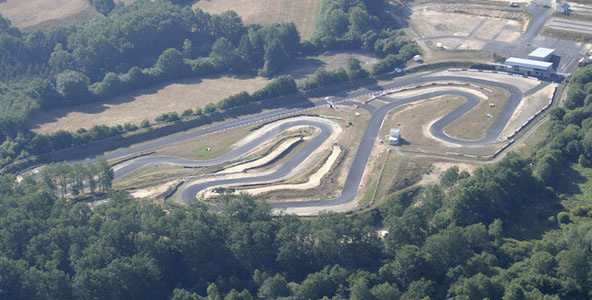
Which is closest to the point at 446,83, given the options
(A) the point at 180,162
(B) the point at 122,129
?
(A) the point at 180,162

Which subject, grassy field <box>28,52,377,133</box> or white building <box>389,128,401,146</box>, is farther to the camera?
grassy field <box>28,52,377,133</box>

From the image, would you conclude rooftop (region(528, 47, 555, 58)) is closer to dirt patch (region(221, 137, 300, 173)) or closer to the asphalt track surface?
the asphalt track surface

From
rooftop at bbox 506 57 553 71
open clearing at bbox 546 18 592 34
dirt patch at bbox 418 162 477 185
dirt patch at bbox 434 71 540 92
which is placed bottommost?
dirt patch at bbox 418 162 477 185

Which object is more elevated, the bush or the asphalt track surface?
the asphalt track surface

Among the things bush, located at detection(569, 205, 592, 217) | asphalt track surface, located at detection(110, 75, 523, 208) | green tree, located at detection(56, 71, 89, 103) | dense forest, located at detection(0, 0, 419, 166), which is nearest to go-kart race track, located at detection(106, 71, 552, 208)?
asphalt track surface, located at detection(110, 75, 523, 208)

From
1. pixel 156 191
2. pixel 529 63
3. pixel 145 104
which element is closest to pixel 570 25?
pixel 529 63

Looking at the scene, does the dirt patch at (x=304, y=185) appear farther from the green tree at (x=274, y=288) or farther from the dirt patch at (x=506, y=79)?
the dirt patch at (x=506, y=79)

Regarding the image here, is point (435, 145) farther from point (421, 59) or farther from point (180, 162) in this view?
point (180, 162)
